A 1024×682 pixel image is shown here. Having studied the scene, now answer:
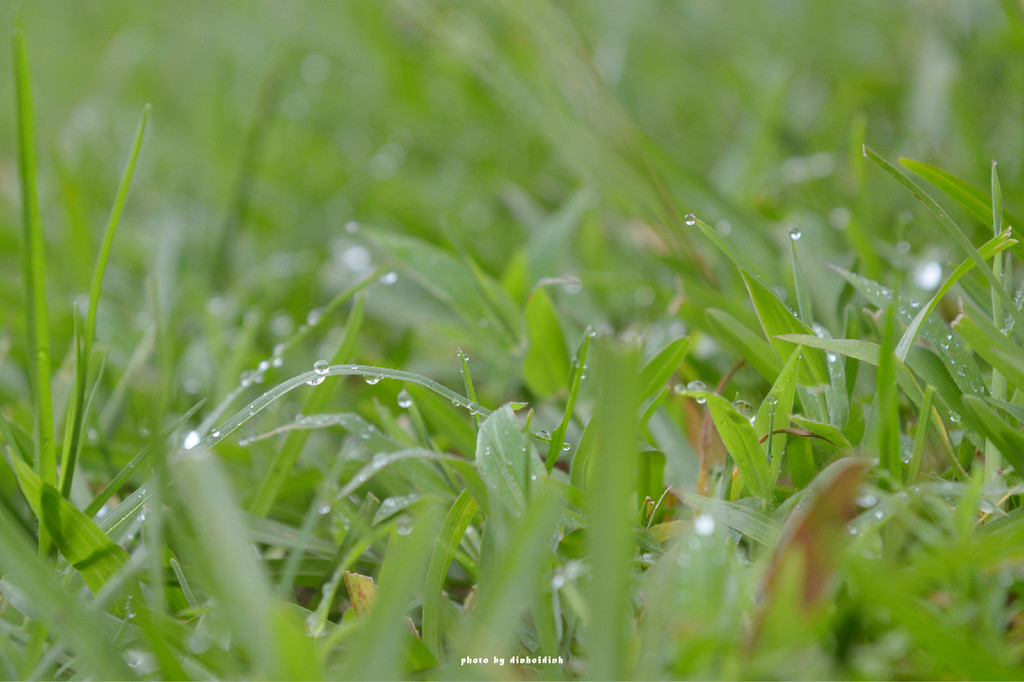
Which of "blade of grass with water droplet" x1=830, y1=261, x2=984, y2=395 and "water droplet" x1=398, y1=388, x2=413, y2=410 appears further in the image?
"water droplet" x1=398, y1=388, x2=413, y2=410

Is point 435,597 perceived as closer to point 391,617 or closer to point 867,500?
point 391,617

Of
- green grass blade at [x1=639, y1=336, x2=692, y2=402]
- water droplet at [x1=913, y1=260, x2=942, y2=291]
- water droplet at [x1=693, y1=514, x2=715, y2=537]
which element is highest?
green grass blade at [x1=639, y1=336, x2=692, y2=402]

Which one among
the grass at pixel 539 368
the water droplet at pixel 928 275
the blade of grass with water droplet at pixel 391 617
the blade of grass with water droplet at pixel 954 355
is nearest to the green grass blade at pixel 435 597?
the grass at pixel 539 368

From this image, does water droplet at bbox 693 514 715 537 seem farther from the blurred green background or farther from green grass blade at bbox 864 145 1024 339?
the blurred green background

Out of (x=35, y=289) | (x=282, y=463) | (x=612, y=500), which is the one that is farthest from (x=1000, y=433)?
(x=35, y=289)

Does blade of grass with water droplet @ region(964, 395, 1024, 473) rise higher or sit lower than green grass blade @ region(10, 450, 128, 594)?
lower

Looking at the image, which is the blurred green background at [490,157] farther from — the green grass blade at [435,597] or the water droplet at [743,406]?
the green grass blade at [435,597]

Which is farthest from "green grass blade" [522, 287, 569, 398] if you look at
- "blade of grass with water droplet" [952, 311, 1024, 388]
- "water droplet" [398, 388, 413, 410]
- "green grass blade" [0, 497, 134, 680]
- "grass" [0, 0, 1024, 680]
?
"green grass blade" [0, 497, 134, 680]
